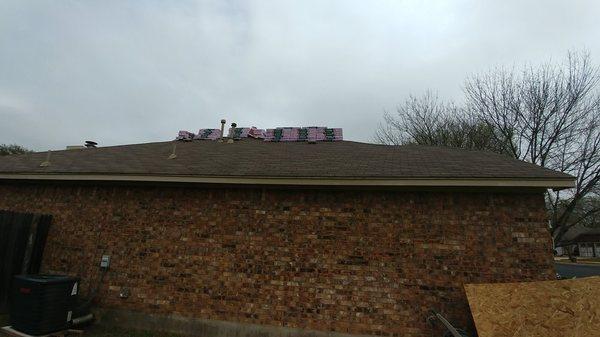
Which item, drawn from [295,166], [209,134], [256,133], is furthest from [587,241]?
[295,166]

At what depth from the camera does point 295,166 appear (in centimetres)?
803

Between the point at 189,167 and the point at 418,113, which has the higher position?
the point at 418,113

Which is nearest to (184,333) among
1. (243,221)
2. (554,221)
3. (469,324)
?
(243,221)

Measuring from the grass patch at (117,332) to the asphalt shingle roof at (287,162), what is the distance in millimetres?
3176

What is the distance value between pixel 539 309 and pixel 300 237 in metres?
3.99

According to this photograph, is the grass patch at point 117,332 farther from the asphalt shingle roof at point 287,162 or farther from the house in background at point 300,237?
the asphalt shingle roof at point 287,162

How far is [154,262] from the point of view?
Answer: 25.2ft

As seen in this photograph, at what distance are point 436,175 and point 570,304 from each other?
2693 millimetres

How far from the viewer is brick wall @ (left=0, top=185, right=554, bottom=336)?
6477 millimetres

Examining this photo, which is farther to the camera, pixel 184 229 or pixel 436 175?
pixel 184 229

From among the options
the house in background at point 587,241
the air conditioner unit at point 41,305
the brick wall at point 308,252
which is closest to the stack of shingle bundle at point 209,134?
the brick wall at point 308,252

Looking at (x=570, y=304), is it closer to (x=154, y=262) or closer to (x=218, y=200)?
(x=218, y=200)

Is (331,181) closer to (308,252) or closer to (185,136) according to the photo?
(308,252)

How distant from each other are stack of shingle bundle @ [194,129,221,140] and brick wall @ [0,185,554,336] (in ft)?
18.9
